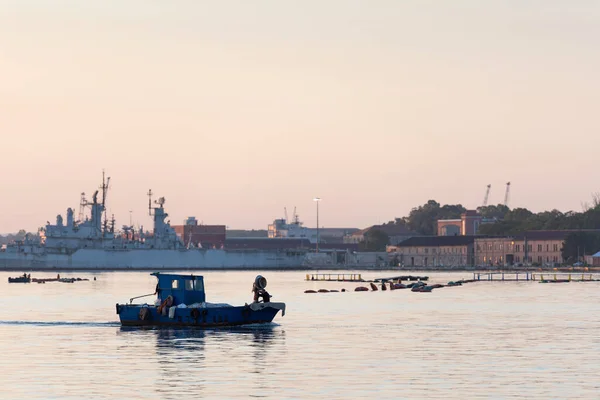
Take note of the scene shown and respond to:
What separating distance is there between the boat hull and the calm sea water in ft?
2.74

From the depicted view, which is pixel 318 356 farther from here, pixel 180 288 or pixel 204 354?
pixel 180 288

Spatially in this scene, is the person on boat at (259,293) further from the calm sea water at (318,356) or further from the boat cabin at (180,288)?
the boat cabin at (180,288)

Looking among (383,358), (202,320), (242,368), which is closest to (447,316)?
(202,320)

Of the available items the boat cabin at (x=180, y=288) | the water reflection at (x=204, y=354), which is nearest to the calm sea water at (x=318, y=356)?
the water reflection at (x=204, y=354)

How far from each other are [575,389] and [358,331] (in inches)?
1161

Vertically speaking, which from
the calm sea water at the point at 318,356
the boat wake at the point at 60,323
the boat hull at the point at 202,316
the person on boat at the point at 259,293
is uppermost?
the person on boat at the point at 259,293

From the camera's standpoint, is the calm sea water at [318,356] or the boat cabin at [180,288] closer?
the calm sea water at [318,356]

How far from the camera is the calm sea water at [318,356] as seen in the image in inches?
1682

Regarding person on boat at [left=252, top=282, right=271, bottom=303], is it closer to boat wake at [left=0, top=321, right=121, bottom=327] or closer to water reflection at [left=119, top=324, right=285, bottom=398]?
water reflection at [left=119, top=324, right=285, bottom=398]

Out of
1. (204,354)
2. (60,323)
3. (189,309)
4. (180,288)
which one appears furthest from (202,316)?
(204,354)

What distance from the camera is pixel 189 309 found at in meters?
72.6

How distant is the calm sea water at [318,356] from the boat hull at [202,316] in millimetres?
836

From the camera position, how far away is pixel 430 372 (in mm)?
47844

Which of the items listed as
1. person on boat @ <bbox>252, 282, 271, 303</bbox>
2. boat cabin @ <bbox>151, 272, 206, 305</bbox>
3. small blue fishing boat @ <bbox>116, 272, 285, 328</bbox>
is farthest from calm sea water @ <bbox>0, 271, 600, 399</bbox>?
boat cabin @ <bbox>151, 272, 206, 305</bbox>
